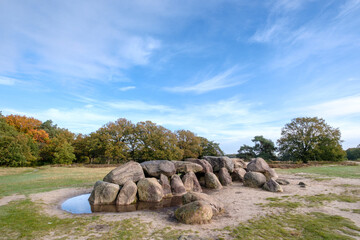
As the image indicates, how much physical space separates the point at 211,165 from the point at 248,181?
3.90 meters

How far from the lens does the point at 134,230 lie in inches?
273

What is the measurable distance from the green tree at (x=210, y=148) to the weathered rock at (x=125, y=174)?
41204 mm

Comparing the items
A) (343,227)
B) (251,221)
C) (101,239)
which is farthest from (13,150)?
(343,227)

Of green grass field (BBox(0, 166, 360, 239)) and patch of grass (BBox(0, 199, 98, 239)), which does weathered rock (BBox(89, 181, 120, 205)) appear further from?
patch of grass (BBox(0, 199, 98, 239))

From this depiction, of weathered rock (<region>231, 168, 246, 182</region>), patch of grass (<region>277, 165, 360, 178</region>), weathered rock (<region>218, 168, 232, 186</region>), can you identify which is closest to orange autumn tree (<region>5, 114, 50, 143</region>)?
weathered rock (<region>218, 168, 232, 186</region>)

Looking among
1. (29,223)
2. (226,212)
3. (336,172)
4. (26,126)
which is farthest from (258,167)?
(26,126)

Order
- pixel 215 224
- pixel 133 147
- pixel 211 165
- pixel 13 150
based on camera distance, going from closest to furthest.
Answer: pixel 215 224
pixel 211 165
pixel 13 150
pixel 133 147

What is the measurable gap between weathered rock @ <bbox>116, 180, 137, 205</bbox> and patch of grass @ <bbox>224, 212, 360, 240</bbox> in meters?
6.32

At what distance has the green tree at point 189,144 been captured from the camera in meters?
49.2

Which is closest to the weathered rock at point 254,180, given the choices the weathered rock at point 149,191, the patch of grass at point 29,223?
the weathered rock at point 149,191

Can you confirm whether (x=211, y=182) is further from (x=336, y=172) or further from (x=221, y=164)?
(x=336, y=172)

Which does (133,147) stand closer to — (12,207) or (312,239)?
(12,207)

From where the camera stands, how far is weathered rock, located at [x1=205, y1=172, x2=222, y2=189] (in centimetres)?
1521

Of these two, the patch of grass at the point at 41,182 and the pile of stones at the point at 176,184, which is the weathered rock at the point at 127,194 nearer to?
the pile of stones at the point at 176,184
